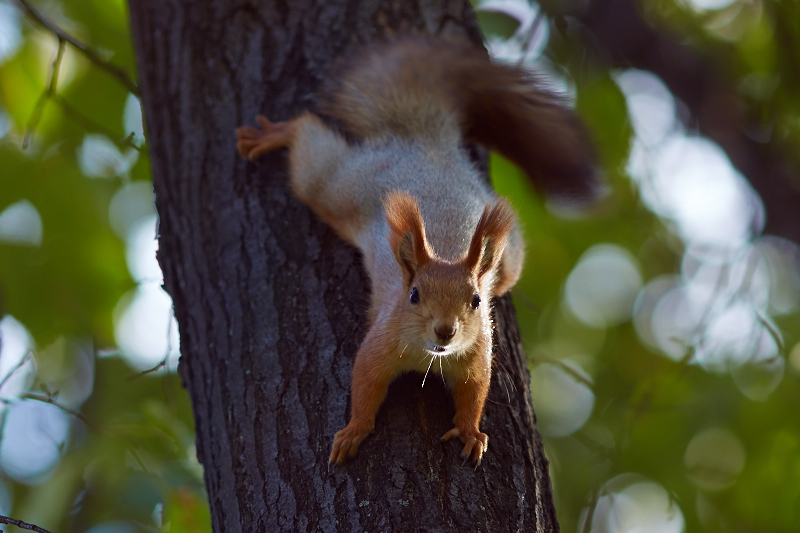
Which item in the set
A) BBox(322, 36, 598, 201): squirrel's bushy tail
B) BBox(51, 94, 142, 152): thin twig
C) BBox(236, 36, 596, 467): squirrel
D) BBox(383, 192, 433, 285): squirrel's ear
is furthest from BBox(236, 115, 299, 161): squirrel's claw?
BBox(51, 94, 142, 152): thin twig

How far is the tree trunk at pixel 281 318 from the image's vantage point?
70.1 inches

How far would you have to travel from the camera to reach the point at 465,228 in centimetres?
234

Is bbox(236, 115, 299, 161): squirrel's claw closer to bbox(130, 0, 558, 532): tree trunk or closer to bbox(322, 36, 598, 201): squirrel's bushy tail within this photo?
bbox(130, 0, 558, 532): tree trunk

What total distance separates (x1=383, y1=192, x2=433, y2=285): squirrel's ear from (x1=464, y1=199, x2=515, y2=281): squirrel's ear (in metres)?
0.13

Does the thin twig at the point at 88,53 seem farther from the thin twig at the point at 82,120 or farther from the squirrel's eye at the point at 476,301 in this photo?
the squirrel's eye at the point at 476,301

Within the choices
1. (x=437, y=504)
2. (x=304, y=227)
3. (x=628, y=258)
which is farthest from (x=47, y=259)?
(x=628, y=258)

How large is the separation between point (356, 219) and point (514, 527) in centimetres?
116

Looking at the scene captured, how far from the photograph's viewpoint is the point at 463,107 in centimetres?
295

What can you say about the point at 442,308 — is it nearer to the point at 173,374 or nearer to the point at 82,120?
the point at 173,374

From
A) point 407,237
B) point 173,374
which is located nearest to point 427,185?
point 407,237

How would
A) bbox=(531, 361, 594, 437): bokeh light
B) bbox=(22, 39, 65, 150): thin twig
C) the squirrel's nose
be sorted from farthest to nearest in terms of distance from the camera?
bbox=(531, 361, 594, 437): bokeh light, bbox=(22, 39, 65, 150): thin twig, the squirrel's nose

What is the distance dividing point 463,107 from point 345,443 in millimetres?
1616

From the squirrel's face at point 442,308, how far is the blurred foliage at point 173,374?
3.14 ft

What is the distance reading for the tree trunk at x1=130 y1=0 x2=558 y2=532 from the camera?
1780mm
